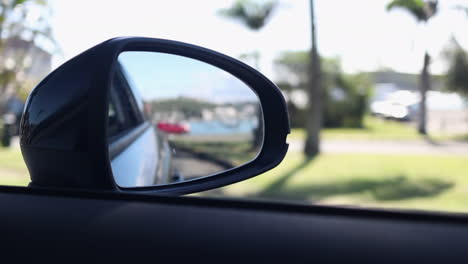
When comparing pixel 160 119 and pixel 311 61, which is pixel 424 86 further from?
pixel 160 119

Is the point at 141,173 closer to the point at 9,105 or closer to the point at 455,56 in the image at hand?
the point at 9,105

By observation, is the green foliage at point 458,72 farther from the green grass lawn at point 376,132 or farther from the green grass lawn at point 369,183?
the green grass lawn at point 369,183

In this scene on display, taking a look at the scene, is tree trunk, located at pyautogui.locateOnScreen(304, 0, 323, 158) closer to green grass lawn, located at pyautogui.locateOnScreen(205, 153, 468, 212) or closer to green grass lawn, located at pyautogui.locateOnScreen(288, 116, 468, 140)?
green grass lawn, located at pyautogui.locateOnScreen(205, 153, 468, 212)

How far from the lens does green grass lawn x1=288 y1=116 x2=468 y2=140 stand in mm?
24281

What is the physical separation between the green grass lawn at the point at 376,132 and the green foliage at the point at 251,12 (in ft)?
25.5

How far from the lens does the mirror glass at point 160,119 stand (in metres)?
2.44

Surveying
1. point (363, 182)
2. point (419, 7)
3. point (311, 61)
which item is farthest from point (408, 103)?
point (363, 182)

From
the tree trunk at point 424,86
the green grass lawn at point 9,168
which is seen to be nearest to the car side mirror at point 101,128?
the green grass lawn at point 9,168

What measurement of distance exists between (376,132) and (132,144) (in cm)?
2652

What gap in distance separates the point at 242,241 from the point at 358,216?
28cm

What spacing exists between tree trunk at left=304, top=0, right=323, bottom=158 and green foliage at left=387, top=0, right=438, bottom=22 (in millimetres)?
3496

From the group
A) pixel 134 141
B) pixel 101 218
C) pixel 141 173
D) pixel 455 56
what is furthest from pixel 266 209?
pixel 455 56

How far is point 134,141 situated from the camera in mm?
2891

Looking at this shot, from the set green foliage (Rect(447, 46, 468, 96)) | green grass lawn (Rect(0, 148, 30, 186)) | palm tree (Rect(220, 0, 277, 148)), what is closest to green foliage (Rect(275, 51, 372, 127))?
green foliage (Rect(447, 46, 468, 96))
